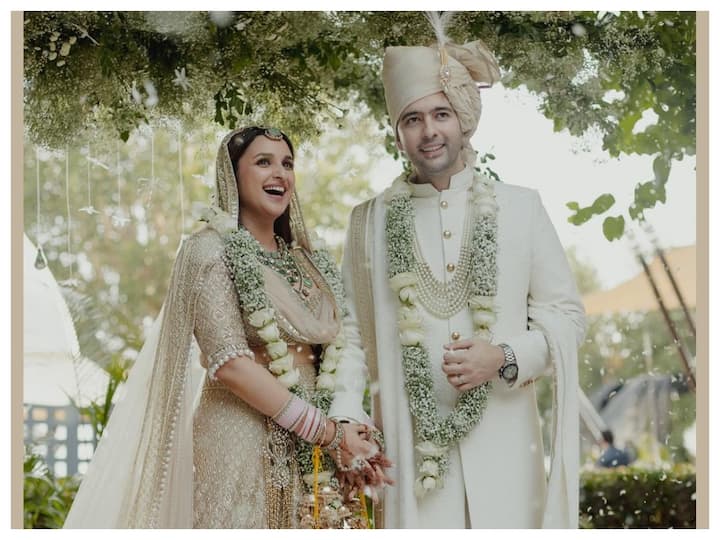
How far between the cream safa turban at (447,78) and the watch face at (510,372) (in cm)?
74

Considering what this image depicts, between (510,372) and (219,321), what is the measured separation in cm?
93

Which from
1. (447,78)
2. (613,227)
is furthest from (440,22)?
(613,227)

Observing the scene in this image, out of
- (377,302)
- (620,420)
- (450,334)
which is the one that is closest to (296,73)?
(377,302)

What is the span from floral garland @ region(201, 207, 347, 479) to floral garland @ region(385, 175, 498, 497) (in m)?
0.24

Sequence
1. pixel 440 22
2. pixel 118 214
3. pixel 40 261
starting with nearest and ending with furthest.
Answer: pixel 440 22, pixel 40 261, pixel 118 214

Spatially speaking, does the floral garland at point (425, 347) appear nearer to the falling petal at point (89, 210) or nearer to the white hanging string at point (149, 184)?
the white hanging string at point (149, 184)

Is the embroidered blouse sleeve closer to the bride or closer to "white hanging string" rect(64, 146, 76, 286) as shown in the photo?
the bride

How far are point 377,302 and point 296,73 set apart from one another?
0.99 metres

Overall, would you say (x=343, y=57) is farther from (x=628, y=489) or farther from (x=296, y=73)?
(x=628, y=489)

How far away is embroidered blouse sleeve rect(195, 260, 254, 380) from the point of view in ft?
9.09

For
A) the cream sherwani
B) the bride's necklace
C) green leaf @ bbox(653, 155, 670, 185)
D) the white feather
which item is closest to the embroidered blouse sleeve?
the bride's necklace

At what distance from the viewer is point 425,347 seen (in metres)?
3.05

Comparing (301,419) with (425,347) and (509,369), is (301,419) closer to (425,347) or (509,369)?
(425,347)

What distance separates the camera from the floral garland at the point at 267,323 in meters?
2.83
